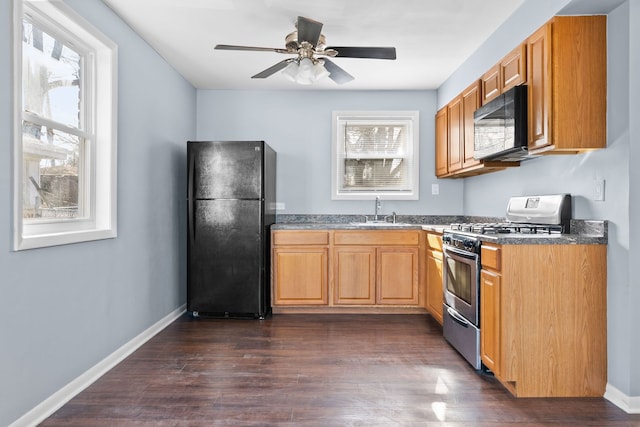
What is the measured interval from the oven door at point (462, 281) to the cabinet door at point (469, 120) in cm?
84

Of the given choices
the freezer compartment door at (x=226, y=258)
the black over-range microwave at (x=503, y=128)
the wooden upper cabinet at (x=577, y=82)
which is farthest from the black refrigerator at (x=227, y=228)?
the wooden upper cabinet at (x=577, y=82)

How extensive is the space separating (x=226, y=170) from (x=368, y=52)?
1.79 metres

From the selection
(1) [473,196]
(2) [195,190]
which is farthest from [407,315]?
(2) [195,190]

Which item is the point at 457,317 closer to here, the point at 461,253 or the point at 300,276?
the point at 461,253

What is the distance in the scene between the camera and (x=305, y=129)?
4789 millimetres

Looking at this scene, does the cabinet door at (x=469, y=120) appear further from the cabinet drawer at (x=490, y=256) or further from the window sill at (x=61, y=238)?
the window sill at (x=61, y=238)

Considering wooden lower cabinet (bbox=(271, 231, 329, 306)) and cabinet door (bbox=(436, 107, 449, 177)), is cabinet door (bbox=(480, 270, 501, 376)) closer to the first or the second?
wooden lower cabinet (bbox=(271, 231, 329, 306))

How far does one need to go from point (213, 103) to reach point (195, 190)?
50.1 inches

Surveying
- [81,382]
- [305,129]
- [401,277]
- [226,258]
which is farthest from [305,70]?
[81,382]

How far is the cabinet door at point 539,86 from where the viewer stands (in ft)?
7.81

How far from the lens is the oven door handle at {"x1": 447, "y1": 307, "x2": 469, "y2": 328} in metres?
2.85

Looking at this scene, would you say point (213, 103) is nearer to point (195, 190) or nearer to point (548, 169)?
point (195, 190)

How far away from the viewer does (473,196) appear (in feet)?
14.4

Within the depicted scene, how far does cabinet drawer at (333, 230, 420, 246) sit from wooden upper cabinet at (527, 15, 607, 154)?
196cm
